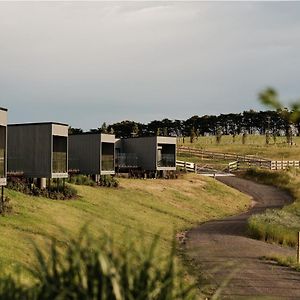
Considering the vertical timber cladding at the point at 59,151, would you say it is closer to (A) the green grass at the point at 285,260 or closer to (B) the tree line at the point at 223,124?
(A) the green grass at the point at 285,260

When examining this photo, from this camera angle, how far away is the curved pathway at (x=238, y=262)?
15.4 m

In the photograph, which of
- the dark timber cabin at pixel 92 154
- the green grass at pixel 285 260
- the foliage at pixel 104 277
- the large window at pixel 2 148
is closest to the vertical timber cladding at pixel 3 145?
the large window at pixel 2 148

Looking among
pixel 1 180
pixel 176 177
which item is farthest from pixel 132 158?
pixel 1 180

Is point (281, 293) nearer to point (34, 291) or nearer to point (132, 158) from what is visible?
point (34, 291)

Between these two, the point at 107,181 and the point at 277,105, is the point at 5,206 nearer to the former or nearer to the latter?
the point at 107,181

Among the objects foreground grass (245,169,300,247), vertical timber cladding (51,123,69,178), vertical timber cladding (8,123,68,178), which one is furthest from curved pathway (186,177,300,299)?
vertical timber cladding (8,123,68,178)

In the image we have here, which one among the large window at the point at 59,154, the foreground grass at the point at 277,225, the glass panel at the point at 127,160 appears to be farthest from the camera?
the glass panel at the point at 127,160

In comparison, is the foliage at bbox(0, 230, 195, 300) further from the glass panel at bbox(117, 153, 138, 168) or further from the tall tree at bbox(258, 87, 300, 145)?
the glass panel at bbox(117, 153, 138, 168)

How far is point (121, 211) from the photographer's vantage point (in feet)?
104

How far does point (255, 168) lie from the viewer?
203 ft

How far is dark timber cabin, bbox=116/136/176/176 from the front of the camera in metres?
50.4

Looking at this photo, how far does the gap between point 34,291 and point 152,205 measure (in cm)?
3135

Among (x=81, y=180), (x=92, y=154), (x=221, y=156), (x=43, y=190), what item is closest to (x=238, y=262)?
(x=43, y=190)

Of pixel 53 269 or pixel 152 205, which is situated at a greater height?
pixel 53 269
